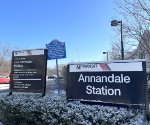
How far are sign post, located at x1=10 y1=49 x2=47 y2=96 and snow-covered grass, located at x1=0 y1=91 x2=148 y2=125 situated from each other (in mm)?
750

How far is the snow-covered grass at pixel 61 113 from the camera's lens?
483 cm

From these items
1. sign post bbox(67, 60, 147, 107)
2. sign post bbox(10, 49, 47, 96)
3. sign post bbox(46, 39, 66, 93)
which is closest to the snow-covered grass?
sign post bbox(67, 60, 147, 107)

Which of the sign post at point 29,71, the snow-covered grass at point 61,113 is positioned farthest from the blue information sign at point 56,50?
the snow-covered grass at point 61,113

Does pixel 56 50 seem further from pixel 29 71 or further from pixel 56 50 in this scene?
pixel 29 71

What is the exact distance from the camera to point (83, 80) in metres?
5.91

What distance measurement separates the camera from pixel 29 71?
323 inches

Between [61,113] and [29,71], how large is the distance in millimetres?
2903

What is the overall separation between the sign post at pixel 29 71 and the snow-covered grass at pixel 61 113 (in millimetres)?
750

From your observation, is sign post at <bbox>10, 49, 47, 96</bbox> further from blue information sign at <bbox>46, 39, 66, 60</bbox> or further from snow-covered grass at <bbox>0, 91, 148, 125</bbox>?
blue information sign at <bbox>46, 39, 66, 60</bbox>

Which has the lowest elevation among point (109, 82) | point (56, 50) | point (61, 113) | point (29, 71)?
point (61, 113)

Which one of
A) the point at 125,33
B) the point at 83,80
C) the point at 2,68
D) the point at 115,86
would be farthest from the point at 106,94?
the point at 2,68

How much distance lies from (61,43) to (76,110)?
6.46 metres

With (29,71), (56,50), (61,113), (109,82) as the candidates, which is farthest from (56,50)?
(109,82)

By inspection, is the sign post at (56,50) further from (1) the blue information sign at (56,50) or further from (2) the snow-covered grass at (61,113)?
(2) the snow-covered grass at (61,113)
